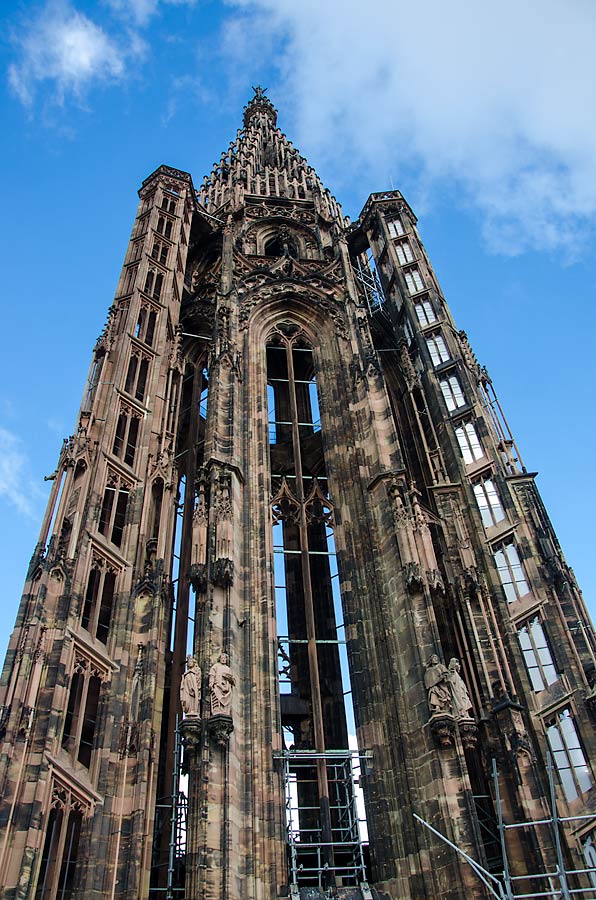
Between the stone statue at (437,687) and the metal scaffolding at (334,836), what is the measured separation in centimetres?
241

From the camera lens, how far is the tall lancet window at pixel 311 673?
17.9 metres

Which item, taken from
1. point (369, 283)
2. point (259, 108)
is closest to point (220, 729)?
point (369, 283)

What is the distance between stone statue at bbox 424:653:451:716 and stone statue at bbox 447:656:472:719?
93mm

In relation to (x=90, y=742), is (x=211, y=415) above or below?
above

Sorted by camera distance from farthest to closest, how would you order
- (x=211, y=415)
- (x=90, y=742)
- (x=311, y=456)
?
(x=311, y=456) < (x=211, y=415) < (x=90, y=742)

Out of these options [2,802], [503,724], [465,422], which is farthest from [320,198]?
[2,802]

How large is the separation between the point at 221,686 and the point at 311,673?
3870 millimetres

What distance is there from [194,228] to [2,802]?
2698cm

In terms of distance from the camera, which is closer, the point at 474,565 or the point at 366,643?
the point at 366,643

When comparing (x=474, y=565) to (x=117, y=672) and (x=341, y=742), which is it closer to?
(x=341, y=742)

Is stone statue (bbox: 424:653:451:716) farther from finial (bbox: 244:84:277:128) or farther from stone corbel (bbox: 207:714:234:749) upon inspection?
A: finial (bbox: 244:84:277:128)

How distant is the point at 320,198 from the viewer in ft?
128

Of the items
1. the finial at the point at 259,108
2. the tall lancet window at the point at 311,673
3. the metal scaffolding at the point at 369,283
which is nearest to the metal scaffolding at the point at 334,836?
the tall lancet window at the point at 311,673

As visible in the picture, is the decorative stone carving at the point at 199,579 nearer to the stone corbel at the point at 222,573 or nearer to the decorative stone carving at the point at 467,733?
the stone corbel at the point at 222,573
